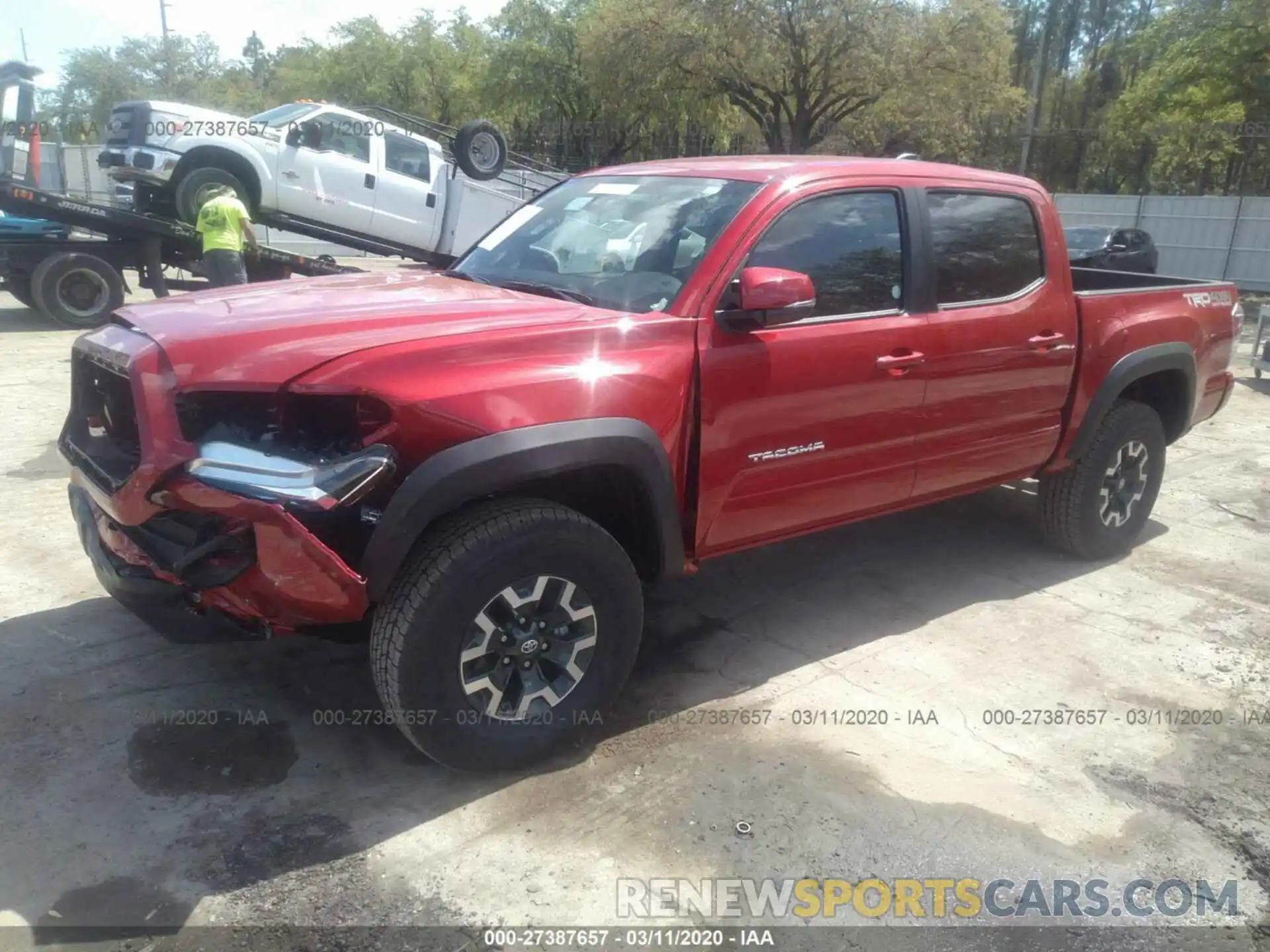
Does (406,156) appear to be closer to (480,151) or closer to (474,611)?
(480,151)

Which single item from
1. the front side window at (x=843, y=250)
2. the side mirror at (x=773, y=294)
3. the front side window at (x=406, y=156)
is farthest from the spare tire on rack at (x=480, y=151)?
the side mirror at (x=773, y=294)

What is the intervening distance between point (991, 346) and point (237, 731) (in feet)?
10.9

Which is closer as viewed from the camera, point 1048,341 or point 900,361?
point 900,361

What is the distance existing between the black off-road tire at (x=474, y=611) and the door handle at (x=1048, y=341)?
7.59 feet

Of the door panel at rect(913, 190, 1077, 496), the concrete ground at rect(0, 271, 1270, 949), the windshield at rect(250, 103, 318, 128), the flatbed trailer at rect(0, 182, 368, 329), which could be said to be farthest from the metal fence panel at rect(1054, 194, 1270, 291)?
the concrete ground at rect(0, 271, 1270, 949)

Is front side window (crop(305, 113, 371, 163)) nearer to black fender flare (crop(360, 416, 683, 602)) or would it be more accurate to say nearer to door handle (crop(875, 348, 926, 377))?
door handle (crop(875, 348, 926, 377))

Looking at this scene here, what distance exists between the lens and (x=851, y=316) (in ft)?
12.5

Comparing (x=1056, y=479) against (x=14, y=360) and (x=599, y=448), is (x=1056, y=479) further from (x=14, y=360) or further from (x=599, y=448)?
(x=14, y=360)

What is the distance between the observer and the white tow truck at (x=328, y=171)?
1145 centimetres

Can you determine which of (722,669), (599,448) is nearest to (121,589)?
(599,448)

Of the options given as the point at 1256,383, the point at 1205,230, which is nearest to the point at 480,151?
the point at 1256,383

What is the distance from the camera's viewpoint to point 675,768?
10.8 feet

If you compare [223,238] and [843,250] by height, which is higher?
[843,250]

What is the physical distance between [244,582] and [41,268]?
1028 cm
